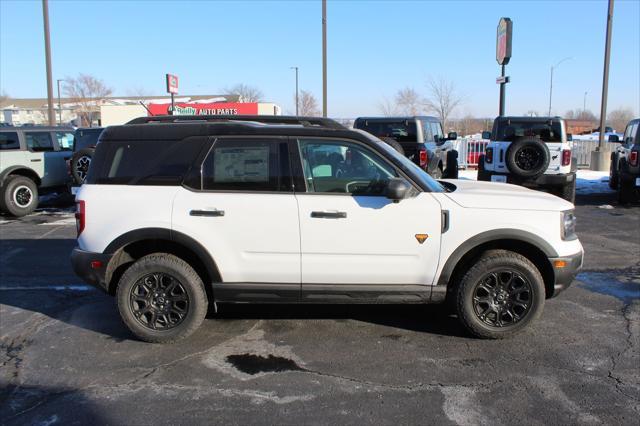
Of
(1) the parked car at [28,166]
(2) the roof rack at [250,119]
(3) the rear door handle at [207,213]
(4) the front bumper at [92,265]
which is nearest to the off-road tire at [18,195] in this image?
(1) the parked car at [28,166]

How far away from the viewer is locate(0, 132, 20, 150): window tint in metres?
11.0

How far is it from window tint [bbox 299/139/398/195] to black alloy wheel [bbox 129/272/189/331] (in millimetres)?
1420

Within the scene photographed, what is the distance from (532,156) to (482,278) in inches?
259

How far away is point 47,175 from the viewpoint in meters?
11.6

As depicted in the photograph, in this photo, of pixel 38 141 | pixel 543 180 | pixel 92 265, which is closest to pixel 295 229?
pixel 92 265

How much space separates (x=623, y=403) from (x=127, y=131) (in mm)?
4192

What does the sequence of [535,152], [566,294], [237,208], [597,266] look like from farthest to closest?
1. [535,152]
2. [597,266]
3. [566,294]
4. [237,208]

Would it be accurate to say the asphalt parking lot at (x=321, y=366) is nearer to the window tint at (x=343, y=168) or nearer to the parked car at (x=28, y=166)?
the window tint at (x=343, y=168)

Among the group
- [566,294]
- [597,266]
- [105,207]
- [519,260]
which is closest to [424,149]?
[597,266]

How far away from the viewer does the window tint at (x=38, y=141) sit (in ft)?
37.5

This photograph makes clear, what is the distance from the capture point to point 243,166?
171 inches

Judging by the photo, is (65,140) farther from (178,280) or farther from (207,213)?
(207,213)

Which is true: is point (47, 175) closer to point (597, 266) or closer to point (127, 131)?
point (127, 131)

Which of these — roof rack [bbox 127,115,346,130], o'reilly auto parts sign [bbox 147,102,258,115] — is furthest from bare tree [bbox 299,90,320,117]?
roof rack [bbox 127,115,346,130]
